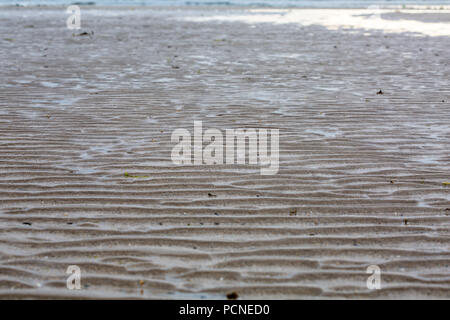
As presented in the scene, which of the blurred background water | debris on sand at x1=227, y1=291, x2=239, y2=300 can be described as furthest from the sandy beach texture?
the blurred background water

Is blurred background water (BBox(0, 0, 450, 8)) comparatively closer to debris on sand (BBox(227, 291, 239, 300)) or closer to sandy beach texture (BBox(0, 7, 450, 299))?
sandy beach texture (BBox(0, 7, 450, 299))

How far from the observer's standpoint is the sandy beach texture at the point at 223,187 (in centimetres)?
304

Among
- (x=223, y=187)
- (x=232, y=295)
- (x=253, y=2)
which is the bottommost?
(x=232, y=295)

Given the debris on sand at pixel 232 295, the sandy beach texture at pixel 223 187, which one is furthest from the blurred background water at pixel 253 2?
the debris on sand at pixel 232 295

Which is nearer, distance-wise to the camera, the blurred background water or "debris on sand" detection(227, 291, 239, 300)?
"debris on sand" detection(227, 291, 239, 300)

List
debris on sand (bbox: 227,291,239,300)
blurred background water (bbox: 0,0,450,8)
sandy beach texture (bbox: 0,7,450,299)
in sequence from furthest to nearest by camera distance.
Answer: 1. blurred background water (bbox: 0,0,450,8)
2. sandy beach texture (bbox: 0,7,450,299)
3. debris on sand (bbox: 227,291,239,300)

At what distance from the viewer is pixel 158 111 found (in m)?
6.55

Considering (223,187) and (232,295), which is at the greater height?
(223,187)

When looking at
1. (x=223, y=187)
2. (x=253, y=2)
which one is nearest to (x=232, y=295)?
(x=223, y=187)

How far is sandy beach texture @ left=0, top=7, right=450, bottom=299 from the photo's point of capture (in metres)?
3.04

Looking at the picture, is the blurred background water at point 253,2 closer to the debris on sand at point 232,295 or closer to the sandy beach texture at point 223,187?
the sandy beach texture at point 223,187

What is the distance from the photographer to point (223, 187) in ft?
13.9

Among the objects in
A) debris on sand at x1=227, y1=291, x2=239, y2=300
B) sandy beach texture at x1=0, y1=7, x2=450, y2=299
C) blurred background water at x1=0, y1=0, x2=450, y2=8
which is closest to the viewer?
debris on sand at x1=227, y1=291, x2=239, y2=300

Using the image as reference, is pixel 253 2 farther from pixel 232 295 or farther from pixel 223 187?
pixel 232 295
